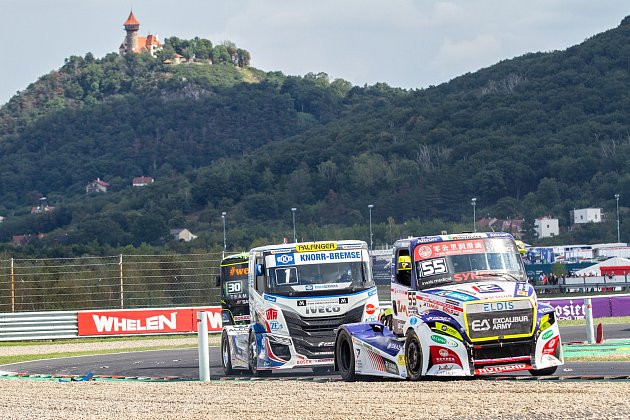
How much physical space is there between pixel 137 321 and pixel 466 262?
24.7 metres

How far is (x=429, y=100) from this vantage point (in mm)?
199875

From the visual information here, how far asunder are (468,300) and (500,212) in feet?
393

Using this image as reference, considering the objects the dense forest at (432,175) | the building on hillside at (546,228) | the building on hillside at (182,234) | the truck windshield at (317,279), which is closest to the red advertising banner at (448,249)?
the truck windshield at (317,279)

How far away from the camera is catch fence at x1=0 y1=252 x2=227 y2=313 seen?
41.9 metres

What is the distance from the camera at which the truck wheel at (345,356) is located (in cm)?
1912

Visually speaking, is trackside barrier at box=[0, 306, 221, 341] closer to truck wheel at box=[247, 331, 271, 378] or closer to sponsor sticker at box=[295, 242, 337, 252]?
truck wheel at box=[247, 331, 271, 378]

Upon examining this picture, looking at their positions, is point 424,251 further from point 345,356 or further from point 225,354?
point 225,354

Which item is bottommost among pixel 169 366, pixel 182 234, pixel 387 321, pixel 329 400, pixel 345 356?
pixel 169 366

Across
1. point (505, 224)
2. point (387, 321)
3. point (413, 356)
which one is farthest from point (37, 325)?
point (505, 224)

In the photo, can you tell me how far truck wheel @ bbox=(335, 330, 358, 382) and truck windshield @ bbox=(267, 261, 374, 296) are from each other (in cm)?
223

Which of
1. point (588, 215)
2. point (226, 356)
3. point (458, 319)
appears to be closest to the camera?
point (458, 319)

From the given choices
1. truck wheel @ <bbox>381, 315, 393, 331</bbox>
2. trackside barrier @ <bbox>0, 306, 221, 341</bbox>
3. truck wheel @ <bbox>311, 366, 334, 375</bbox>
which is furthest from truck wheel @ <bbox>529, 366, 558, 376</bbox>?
trackside barrier @ <bbox>0, 306, 221, 341</bbox>

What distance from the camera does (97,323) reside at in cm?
4062

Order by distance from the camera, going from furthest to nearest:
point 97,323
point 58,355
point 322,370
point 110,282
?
point 110,282 < point 97,323 < point 58,355 < point 322,370
